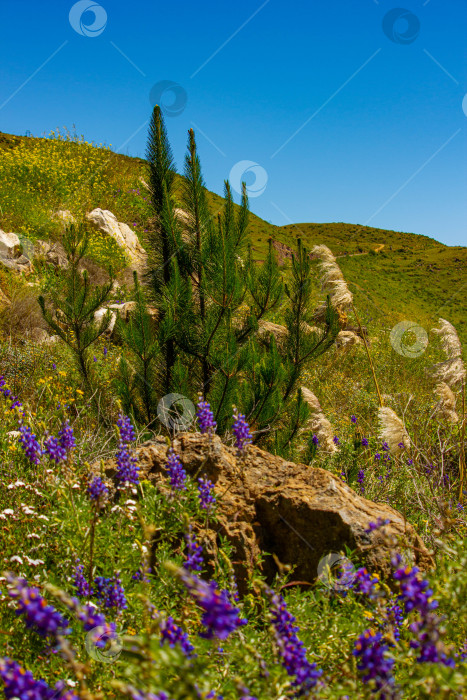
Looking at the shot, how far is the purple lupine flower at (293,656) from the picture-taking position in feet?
4.03

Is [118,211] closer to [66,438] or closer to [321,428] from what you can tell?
[321,428]

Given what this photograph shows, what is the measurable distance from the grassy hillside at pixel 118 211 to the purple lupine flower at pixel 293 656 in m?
3.20

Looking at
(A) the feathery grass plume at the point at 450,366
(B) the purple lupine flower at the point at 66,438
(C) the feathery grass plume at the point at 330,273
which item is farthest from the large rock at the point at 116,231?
(B) the purple lupine flower at the point at 66,438

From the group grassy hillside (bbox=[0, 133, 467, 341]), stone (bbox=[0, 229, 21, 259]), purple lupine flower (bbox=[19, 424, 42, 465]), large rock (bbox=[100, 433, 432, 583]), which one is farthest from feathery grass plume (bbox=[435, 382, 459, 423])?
stone (bbox=[0, 229, 21, 259])

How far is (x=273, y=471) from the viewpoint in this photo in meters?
2.79

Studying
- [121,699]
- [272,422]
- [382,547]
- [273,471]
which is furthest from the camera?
[272,422]

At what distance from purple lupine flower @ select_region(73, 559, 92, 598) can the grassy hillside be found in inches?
121

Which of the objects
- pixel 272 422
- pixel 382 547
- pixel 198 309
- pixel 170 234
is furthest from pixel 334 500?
pixel 170 234

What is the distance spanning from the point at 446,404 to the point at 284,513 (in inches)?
203

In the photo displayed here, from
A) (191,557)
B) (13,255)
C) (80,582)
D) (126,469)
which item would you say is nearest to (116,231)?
(13,255)

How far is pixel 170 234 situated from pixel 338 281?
3971 mm

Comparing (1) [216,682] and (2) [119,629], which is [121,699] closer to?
(2) [119,629]

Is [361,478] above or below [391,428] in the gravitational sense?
below

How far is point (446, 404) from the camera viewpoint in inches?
265
